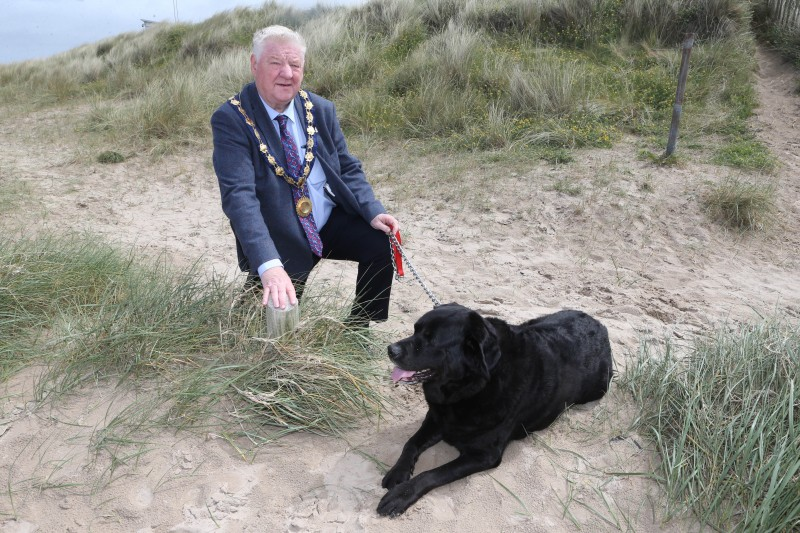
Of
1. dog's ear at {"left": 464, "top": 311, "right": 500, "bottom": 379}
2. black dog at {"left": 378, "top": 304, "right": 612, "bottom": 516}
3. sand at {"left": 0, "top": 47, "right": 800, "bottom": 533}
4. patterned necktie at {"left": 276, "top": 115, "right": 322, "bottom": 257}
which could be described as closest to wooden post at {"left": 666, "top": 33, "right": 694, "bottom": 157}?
sand at {"left": 0, "top": 47, "right": 800, "bottom": 533}

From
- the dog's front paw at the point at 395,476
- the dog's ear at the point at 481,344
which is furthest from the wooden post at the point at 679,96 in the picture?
the dog's front paw at the point at 395,476

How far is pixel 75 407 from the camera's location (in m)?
2.91

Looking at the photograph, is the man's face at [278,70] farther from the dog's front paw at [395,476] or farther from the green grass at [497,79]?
the green grass at [497,79]

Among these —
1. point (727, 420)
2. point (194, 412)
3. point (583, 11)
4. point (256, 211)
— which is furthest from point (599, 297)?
point (583, 11)

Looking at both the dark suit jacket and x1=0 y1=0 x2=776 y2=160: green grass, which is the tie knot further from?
x1=0 y1=0 x2=776 y2=160: green grass

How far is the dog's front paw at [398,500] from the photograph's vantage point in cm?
246

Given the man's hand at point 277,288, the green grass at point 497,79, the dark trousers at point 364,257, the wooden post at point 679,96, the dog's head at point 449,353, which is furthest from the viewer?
the green grass at point 497,79

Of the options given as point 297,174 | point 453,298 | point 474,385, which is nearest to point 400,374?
point 474,385

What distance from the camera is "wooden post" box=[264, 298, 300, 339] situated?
292cm

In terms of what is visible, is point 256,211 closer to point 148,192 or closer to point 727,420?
point 727,420

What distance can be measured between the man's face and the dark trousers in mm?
718

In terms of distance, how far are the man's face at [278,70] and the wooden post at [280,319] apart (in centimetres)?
106

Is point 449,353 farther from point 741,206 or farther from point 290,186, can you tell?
point 741,206

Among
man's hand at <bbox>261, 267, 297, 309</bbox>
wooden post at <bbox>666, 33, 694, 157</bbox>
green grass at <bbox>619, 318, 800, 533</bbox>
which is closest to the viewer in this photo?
green grass at <bbox>619, 318, 800, 533</bbox>
